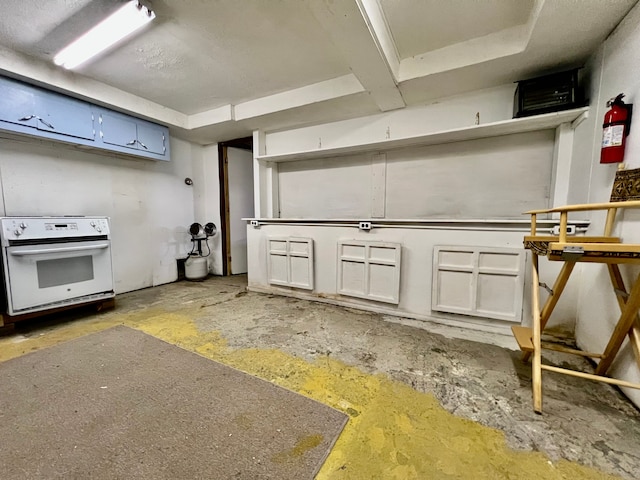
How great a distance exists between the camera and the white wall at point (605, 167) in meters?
1.43

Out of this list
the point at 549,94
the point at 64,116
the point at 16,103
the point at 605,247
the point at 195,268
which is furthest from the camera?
the point at 195,268

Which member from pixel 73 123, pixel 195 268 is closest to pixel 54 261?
pixel 73 123

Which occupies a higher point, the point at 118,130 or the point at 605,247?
the point at 118,130

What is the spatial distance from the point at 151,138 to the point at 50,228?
1620 millimetres

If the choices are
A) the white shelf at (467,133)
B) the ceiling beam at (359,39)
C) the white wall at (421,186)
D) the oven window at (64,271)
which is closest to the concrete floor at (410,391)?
the oven window at (64,271)

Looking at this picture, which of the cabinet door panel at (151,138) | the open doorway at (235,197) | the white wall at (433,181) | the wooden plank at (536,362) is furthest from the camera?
the open doorway at (235,197)

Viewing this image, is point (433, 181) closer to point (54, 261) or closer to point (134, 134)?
point (134, 134)

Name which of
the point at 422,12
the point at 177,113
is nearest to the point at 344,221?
the point at 422,12

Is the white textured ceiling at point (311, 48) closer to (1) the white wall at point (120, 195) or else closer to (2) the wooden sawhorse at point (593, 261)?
(1) the white wall at point (120, 195)

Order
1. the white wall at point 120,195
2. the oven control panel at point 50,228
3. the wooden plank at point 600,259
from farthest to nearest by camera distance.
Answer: the white wall at point 120,195 < the oven control panel at point 50,228 < the wooden plank at point 600,259

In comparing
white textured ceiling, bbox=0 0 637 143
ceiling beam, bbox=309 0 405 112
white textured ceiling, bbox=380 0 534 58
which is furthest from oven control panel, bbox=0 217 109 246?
white textured ceiling, bbox=380 0 534 58

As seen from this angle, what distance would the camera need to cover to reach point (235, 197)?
469 cm

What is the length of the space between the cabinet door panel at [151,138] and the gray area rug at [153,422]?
2604mm

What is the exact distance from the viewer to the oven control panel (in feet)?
7.13
